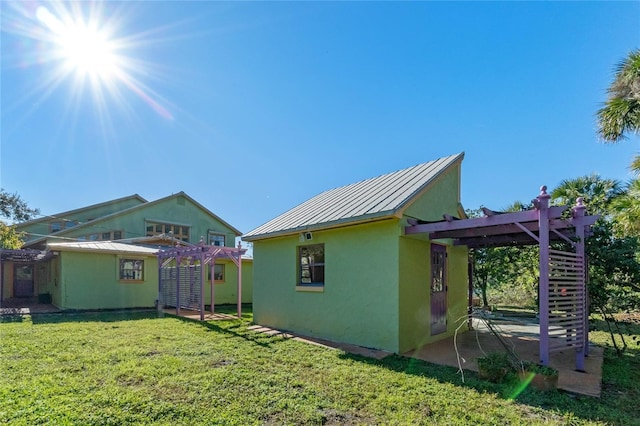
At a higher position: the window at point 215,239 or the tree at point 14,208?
the tree at point 14,208

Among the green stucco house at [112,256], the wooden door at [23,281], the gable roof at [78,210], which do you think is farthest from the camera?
the gable roof at [78,210]

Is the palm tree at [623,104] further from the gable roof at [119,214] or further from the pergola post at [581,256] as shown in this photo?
the gable roof at [119,214]

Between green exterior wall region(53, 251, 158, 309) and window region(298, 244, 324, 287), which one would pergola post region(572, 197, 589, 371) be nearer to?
window region(298, 244, 324, 287)

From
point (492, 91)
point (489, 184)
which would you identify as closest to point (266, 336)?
point (492, 91)

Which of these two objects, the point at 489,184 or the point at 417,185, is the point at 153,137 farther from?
the point at 489,184

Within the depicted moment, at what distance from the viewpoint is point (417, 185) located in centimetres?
782

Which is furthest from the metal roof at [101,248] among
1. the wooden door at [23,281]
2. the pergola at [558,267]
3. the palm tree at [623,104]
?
the palm tree at [623,104]

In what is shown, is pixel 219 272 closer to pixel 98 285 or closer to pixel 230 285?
pixel 230 285

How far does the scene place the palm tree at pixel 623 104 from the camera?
8.41 meters

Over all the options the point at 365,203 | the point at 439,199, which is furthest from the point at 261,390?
the point at 439,199

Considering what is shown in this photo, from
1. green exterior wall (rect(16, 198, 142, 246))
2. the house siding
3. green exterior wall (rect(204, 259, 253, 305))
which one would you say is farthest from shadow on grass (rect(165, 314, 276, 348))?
green exterior wall (rect(16, 198, 142, 246))

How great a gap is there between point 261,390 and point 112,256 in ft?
45.3

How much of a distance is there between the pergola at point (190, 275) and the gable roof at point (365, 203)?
2.19 m

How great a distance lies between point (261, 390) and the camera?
468 cm
